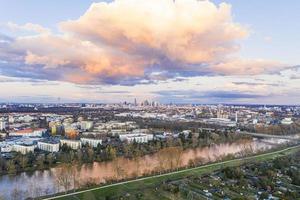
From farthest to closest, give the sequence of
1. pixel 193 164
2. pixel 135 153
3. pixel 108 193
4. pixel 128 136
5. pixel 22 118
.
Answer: pixel 22 118 → pixel 128 136 → pixel 135 153 → pixel 193 164 → pixel 108 193

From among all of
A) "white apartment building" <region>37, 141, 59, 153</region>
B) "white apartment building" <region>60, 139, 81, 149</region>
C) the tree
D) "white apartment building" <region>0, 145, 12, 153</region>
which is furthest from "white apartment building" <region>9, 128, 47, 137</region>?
the tree

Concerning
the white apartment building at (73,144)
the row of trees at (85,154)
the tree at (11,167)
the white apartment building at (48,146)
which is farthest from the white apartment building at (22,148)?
the tree at (11,167)

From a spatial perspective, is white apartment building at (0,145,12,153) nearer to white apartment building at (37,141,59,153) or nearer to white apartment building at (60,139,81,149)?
white apartment building at (37,141,59,153)

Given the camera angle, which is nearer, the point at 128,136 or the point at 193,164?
the point at 193,164

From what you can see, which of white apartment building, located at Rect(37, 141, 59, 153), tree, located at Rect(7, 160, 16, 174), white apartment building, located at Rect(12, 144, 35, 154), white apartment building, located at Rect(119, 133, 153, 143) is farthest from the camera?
white apartment building, located at Rect(119, 133, 153, 143)

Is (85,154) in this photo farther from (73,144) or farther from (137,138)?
(137,138)

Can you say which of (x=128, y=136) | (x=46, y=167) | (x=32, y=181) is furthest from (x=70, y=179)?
(x=128, y=136)

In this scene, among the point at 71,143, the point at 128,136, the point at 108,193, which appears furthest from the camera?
the point at 128,136

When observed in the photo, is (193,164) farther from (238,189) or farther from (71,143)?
(71,143)
